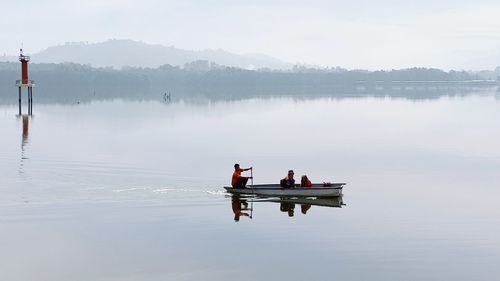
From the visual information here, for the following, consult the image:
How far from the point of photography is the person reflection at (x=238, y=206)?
3331 cm

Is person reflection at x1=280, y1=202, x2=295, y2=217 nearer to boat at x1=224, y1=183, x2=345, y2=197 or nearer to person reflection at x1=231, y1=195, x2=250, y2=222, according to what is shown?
boat at x1=224, y1=183, x2=345, y2=197

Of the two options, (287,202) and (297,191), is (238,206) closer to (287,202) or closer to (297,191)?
(287,202)

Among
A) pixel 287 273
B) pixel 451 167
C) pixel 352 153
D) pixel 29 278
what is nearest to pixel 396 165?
pixel 451 167

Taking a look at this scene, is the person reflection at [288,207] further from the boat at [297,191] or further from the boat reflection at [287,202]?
the boat at [297,191]

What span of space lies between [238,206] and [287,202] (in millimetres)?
2923

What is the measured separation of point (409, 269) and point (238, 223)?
9.81 metres

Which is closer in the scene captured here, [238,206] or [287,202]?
[238,206]

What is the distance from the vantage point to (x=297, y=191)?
36.6m

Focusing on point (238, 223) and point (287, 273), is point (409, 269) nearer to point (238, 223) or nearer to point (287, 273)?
point (287, 273)

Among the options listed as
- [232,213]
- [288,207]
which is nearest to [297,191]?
[288,207]

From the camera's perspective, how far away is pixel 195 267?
80.2 ft

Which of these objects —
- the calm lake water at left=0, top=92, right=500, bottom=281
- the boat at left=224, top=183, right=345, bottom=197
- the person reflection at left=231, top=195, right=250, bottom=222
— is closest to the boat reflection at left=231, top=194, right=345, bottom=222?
the person reflection at left=231, top=195, right=250, bottom=222

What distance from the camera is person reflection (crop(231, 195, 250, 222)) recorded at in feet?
109

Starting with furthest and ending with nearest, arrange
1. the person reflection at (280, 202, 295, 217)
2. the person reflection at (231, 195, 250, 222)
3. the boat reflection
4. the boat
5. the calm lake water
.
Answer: the boat, the boat reflection, the person reflection at (280, 202, 295, 217), the person reflection at (231, 195, 250, 222), the calm lake water
